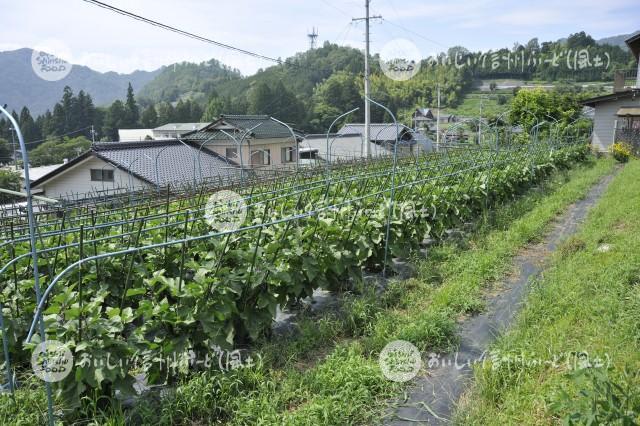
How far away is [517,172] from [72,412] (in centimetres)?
873

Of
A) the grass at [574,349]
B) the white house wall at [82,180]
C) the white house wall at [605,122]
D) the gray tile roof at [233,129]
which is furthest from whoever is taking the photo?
the gray tile roof at [233,129]

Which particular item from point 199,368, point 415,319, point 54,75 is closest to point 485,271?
point 415,319

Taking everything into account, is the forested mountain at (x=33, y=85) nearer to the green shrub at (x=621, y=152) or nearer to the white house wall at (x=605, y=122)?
the white house wall at (x=605, y=122)

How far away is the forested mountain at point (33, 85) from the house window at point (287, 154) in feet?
172

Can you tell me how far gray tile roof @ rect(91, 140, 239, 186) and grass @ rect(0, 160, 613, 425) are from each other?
12.7 m

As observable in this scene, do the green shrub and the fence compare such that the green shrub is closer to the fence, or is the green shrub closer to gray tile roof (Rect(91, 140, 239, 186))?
gray tile roof (Rect(91, 140, 239, 186))

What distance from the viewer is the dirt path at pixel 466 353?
2.84 m

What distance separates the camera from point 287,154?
2717 cm

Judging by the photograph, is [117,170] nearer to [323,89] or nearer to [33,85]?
[323,89]

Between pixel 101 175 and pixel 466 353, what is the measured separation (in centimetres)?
1820

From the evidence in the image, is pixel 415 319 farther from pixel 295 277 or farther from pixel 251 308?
pixel 251 308

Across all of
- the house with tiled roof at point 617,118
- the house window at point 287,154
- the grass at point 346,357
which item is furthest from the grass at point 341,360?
the house window at point 287,154

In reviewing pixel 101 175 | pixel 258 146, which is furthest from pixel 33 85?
pixel 101 175

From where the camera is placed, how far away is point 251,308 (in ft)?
11.2
